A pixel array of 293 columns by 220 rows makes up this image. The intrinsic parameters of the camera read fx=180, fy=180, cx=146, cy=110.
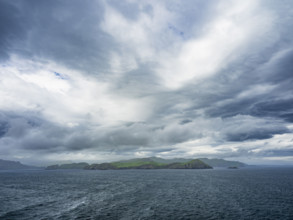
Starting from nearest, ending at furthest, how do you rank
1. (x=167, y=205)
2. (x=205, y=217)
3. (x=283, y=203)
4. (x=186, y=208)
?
(x=205, y=217), (x=186, y=208), (x=167, y=205), (x=283, y=203)

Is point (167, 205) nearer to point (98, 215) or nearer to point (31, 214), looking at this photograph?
point (98, 215)

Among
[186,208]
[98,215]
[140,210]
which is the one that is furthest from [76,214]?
[186,208]

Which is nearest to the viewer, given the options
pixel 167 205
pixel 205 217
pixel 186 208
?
pixel 205 217

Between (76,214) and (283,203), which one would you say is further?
(283,203)

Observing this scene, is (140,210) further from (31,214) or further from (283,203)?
(283,203)

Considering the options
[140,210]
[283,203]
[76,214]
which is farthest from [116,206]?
[283,203]

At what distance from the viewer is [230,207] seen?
199ft

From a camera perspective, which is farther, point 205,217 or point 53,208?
point 53,208

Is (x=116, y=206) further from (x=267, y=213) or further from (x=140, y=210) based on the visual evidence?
(x=267, y=213)

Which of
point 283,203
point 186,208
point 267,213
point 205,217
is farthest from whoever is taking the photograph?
point 283,203

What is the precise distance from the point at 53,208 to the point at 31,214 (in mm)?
7804

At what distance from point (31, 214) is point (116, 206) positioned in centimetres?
2529

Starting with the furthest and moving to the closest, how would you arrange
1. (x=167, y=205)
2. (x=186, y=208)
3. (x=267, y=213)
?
1. (x=167, y=205)
2. (x=186, y=208)
3. (x=267, y=213)

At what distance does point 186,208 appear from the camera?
59.2m
